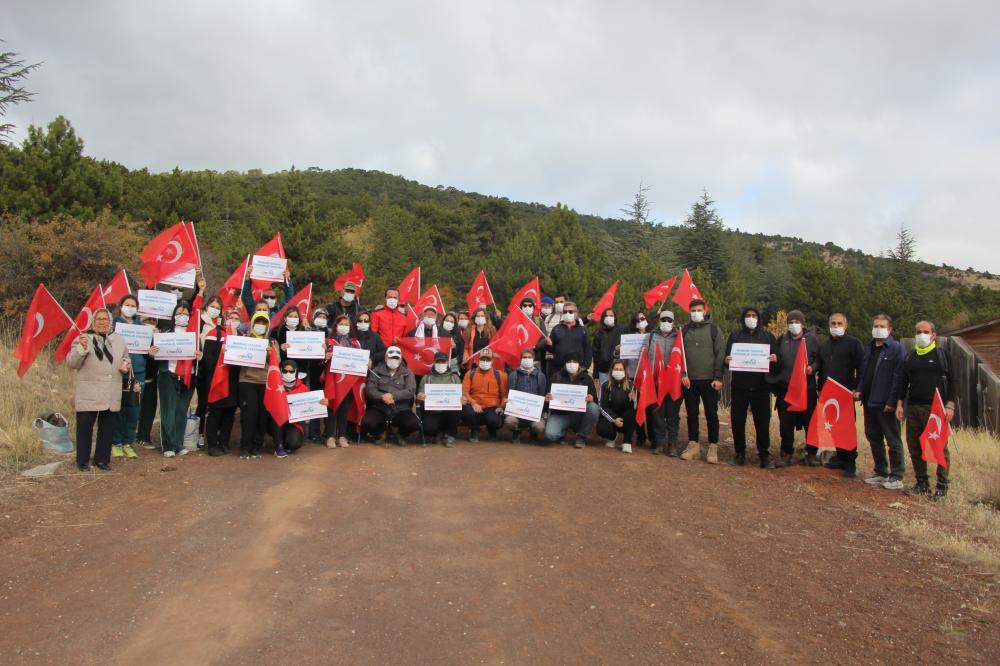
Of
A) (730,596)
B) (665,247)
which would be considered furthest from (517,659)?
(665,247)

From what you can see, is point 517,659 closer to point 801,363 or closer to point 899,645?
point 899,645

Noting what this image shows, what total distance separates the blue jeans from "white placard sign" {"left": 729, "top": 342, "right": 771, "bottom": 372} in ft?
7.09

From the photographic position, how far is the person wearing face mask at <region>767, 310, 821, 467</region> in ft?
32.7

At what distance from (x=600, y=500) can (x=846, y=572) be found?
2.58 m

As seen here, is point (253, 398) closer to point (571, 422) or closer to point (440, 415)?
point (440, 415)

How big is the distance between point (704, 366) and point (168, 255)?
8382mm

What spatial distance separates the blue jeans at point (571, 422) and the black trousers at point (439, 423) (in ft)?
4.64

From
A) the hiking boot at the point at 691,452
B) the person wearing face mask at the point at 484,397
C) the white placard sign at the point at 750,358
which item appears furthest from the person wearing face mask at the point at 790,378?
the person wearing face mask at the point at 484,397

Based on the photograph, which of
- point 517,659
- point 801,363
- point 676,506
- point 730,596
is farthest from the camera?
point 801,363

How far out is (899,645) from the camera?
4.53 metres

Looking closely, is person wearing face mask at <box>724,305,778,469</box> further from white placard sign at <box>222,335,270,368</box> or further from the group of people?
white placard sign at <box>222,335,270,368</box>

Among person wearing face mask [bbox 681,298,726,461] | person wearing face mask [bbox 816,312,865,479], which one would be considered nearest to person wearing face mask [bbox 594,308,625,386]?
person wearing face mask [bbox 681,298,726,461]

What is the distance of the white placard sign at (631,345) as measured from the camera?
11.1 m

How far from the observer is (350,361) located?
10.1 m
